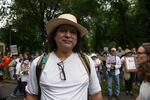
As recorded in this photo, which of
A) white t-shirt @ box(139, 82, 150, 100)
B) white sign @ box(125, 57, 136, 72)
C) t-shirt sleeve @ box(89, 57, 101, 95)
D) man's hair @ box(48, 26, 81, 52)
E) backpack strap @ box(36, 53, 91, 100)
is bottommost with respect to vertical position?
white sign @ box(125, 57, 136, 72)

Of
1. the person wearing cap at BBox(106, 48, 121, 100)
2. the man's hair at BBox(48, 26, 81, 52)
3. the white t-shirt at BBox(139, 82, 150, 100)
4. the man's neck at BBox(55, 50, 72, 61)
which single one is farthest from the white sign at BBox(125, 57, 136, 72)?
the man's neck at BBox(55, 50, 72, 61)

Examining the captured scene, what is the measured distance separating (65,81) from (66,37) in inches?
14.8

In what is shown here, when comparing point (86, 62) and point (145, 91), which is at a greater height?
point (86, 62)

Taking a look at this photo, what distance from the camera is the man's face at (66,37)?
403 cm

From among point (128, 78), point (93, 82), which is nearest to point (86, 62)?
point (93, 82)

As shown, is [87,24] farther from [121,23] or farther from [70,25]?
[70,25]

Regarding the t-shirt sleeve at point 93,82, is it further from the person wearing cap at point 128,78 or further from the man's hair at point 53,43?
the person wearing cap at point 128,78

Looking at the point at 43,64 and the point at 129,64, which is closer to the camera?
the point at 43,64

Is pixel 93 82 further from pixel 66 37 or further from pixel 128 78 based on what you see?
pixel 128 78

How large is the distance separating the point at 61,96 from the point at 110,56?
553 inches

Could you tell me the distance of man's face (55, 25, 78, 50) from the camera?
403 centimetres

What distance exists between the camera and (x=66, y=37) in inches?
159

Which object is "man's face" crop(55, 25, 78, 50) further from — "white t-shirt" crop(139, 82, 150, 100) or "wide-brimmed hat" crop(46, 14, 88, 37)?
"white t-shirt" crop(139, 82, 150, 100)

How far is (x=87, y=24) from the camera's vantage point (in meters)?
51.3
